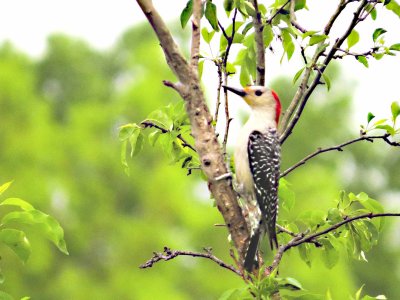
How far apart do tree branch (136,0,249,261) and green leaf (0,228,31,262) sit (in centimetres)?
92

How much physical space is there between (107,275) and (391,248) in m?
12.0

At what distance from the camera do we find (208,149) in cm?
433

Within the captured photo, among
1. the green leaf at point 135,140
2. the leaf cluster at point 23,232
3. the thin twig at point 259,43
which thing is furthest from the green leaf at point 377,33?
the leaf cluster at point 23,232

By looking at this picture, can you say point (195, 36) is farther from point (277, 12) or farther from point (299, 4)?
point (299, 4)

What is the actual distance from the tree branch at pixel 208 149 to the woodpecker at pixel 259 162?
0.63 m

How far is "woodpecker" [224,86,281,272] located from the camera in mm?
5363

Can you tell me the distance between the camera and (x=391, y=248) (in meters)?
34.5

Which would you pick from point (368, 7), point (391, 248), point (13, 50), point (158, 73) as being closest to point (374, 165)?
point (391, 248)

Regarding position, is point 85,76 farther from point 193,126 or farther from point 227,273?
point 193,126

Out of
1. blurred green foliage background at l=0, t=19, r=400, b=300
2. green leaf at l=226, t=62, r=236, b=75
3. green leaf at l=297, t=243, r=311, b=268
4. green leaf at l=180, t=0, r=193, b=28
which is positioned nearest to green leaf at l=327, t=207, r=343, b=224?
green leaf at l=297, t=243, r=311, b=268

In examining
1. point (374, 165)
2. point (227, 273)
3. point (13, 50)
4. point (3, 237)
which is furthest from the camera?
point (374, 165)

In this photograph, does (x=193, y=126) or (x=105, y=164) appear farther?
(x=105, y=164)

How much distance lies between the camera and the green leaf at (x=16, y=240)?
13.6ft

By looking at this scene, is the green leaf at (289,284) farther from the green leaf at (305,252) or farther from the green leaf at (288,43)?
the green leaf at (288,43)
